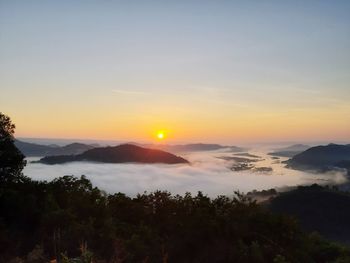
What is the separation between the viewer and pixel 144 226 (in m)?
28.7

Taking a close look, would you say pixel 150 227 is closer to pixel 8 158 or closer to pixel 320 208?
pixel 8 158

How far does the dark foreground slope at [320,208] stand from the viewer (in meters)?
162

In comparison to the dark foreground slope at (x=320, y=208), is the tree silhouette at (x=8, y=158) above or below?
above

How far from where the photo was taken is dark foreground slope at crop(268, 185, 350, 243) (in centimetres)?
16175

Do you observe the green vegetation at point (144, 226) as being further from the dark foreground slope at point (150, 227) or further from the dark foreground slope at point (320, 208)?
the dark foreground slope at point (320, 208)

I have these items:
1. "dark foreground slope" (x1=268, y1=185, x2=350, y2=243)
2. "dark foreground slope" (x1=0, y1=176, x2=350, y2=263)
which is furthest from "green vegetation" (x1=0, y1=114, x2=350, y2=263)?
"dark foreground slope" (x1=268, y1=185, x2=350, y2=243)

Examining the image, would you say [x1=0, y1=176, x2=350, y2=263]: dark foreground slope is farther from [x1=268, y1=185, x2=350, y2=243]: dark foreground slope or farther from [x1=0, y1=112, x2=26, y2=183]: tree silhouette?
[x1=268, y1=185, x2=350, y2=243]: dark foreground slope

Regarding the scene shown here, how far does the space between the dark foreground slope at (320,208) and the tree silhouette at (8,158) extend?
5442 inches

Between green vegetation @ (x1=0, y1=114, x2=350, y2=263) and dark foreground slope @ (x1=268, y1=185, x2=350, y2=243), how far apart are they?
135441 millimetres

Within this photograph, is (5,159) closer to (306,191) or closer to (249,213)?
(249,213)

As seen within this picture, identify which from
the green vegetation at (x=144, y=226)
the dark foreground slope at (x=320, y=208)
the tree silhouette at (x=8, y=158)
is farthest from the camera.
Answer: the dark foreground slope at (x=320, y=208)

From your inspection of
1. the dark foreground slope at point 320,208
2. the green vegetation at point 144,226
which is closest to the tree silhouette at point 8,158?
the green vegetation at point 144,226

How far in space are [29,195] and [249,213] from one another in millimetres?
17222

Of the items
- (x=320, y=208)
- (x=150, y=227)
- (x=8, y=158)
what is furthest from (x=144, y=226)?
(x=320, y=208)
